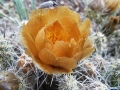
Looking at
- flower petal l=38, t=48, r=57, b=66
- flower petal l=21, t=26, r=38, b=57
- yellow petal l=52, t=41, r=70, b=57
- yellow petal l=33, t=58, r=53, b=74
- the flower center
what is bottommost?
yellow petal l=33, t=58, r=53, b=74

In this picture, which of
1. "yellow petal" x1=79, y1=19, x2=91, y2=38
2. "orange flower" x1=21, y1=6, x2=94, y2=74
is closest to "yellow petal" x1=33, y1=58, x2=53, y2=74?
"orange flower" x1=21, y1=6, x2=94, y2=74

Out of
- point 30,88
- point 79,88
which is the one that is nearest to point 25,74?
point 30,88

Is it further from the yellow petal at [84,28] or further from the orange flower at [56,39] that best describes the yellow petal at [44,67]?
the yellow petal at [84,28]

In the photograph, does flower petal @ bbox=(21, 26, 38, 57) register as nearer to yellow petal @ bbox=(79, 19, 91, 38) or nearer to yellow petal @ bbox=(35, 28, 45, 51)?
yellow petal @ bbox=(35, 28, 45, 51)

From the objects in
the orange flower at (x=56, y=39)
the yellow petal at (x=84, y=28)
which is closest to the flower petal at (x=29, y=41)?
the orange flower at (x=56, y=39)

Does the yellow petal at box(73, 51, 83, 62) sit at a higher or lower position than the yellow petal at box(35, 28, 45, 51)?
lower

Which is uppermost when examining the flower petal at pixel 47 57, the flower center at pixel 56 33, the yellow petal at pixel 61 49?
the flower center at pixel 56 33

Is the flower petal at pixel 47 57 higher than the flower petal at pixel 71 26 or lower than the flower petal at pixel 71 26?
lower

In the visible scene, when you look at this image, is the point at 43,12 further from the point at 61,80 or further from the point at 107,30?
the point at 107,30
